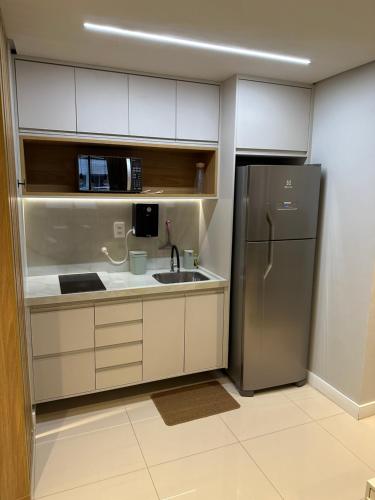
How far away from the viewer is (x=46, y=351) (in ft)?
8.05

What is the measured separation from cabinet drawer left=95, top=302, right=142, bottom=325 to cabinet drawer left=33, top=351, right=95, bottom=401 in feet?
0.86

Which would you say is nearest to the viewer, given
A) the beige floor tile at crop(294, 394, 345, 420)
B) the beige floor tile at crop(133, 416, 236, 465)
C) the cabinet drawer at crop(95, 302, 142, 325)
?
the beige floor tile at crop(133, 416, 236, 465)

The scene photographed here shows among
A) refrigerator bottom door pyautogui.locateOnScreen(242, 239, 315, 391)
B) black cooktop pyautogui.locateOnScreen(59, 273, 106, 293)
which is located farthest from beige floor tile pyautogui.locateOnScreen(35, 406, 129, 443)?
refrigerator bottom door pyautogui.locateOnScreen(242, 239, 315, 391)

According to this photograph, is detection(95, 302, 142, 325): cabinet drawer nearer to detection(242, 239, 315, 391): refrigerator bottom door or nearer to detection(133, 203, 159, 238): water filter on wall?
detection(133, 203, 159, 238): water filter on wall

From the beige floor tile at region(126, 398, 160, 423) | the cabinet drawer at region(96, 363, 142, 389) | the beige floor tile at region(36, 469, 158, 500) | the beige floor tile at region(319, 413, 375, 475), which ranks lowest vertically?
the beige floor tile at region(319, 413, 375, 475)

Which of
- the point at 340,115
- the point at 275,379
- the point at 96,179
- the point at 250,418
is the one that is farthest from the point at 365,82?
the point at 250,418

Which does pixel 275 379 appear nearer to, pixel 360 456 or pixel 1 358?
pixel 360 456

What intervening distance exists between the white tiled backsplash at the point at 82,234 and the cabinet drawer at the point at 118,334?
0.60 m

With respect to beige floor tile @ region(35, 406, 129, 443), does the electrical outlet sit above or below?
above

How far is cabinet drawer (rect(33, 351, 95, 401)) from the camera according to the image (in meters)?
2.47

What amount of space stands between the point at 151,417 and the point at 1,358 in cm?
127

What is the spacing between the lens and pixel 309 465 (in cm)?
216

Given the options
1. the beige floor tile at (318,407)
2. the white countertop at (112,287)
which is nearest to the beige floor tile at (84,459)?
the white countertop at (112,287)

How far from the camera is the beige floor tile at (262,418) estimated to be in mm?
2465
